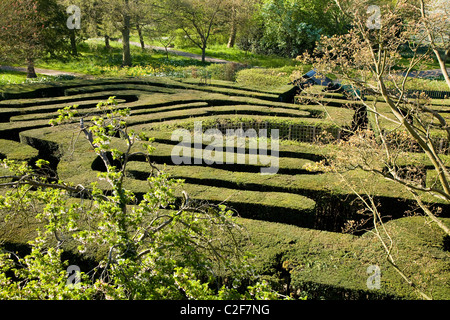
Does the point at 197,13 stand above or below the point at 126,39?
above

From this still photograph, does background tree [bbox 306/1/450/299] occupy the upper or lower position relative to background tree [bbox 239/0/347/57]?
lower

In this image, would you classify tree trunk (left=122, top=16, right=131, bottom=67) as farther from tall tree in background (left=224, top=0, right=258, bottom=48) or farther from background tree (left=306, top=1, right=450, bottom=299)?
background tree (left=306, top=1, right=450, bottom=299)

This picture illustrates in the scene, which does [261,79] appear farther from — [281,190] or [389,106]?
[389,106]

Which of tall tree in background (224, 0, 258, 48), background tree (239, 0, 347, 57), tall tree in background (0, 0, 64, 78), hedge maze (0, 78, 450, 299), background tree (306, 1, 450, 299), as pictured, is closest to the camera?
background tree (306, 1, 450, 299)

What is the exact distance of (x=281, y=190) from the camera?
28.3 feet

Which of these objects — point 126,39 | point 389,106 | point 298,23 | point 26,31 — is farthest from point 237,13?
point 389,106

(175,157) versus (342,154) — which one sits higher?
(342,154)

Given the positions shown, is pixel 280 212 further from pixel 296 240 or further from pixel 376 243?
pixel 376 243

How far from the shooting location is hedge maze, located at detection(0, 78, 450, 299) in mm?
5984

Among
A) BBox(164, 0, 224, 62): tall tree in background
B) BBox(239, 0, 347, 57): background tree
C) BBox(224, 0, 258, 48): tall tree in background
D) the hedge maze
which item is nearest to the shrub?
the hedge maze

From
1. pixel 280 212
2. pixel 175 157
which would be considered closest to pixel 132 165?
pixel 175 157

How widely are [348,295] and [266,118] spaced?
826cm

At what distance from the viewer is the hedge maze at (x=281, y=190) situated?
236 inches

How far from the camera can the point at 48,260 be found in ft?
14.2
